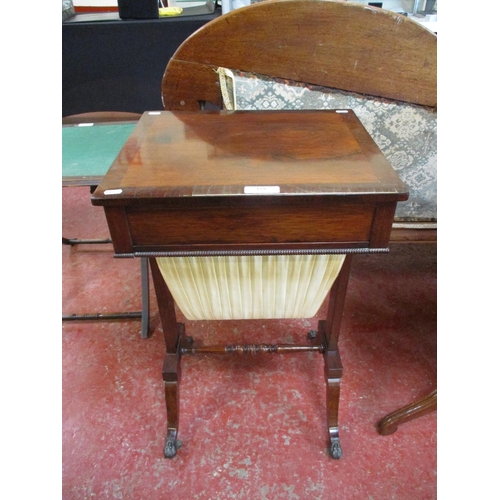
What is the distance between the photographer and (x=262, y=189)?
66cm

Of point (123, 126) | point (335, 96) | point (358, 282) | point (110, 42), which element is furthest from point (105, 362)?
point (110, 42)

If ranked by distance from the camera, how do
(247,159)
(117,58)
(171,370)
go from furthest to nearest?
(117,58) → (171,370) → (247,159)

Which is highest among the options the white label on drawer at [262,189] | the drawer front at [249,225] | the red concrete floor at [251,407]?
the white label on drawer at [262,189]

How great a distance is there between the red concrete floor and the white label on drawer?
84 centimetres

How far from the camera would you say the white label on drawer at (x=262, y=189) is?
0.65m

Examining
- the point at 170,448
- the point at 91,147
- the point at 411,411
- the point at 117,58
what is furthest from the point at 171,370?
the point at 117,58

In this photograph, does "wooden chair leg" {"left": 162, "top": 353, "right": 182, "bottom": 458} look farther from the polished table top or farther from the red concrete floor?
the polished table top

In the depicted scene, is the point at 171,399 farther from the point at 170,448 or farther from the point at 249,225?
the point at 249,225

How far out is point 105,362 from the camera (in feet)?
4.65

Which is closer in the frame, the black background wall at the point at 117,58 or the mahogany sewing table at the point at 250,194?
the mahogany sewing table at the point at 250,194

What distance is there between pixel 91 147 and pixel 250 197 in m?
1.02

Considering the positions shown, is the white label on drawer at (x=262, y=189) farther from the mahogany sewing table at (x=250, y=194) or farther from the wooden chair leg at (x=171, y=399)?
the wooden chair leg at (x=171, y=399)

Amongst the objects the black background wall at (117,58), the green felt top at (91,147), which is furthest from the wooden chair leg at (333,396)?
the black background wall at (117,58)

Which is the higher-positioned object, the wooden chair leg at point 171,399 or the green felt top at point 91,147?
the green felt top at point 91,147
